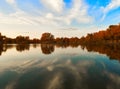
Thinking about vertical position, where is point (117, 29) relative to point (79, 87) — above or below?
above

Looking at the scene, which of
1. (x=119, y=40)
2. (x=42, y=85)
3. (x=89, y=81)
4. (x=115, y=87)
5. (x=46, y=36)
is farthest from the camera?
(x=46, y=36)

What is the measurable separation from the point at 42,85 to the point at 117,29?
102 metres

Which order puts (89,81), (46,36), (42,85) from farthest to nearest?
(46,36)
(89,81)
(42,85)

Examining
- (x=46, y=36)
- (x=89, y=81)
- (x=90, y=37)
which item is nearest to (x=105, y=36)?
(x=90, y=37)

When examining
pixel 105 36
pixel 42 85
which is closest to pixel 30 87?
pixel 42 85

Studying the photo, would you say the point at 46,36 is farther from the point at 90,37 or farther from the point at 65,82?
the point at 65,82

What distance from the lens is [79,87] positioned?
10.8 metres

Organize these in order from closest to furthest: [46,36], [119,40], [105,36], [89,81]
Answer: [89,81] < [119,40] < [105,36] < [46,36]

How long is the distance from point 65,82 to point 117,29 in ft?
329

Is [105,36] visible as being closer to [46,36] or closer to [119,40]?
[119,40]

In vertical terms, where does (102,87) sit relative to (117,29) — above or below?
below

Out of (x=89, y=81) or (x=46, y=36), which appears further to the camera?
(x=46, y=36)

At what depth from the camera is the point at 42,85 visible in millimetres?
11430

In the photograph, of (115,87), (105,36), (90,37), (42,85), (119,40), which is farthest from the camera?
(90,37)
